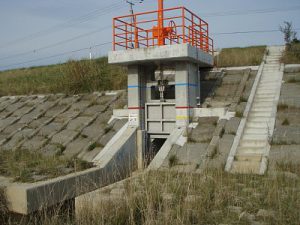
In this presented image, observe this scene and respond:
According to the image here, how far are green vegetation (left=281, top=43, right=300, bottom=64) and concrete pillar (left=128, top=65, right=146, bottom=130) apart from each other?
7.17 metres

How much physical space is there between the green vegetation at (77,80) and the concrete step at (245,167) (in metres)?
8.73

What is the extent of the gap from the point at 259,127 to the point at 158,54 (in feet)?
13.6

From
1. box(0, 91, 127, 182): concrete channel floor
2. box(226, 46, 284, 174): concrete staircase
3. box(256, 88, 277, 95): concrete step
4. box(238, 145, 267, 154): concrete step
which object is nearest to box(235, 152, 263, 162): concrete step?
box(226, 46, 284, 174): concrete staircase

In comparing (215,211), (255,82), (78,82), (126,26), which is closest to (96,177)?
(215,211)

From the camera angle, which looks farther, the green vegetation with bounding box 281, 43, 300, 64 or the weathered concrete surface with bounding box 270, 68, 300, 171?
the green vegetation with bounding box 281, 43, 300, 64

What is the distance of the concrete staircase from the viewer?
30.1 ft

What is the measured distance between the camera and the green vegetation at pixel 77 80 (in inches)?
687

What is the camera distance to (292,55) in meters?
16.1

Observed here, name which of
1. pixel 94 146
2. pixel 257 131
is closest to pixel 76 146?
pixel 94 146

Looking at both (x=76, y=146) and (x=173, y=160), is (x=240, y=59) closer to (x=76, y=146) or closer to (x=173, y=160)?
(x=173, y=160)

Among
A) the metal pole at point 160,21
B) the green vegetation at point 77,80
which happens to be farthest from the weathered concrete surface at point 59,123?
the metal pole at point 160,21

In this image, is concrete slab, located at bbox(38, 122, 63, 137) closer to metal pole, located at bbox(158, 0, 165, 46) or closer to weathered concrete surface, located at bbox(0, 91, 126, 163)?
weathered concrete surface, located at bbox(0, 91, 126, 163)

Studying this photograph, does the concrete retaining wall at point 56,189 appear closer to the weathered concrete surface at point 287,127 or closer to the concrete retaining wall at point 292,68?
the weathered concrete surface at point 287,127

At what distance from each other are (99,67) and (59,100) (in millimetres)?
3474
